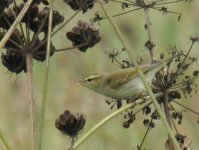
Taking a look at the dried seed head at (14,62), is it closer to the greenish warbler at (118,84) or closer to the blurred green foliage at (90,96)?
the greenish warbler at (118,84)

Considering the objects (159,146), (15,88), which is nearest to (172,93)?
(159,146)

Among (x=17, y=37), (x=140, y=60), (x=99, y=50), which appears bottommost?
(x=140, y=60)

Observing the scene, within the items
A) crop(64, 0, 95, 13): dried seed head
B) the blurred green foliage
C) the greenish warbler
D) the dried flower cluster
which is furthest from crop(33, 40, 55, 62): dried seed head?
the blurred green foliage

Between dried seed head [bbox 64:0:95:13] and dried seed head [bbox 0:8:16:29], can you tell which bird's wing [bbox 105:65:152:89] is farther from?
dried seed head [bbox 0:8:16:29]

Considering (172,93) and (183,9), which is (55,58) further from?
(172,93)

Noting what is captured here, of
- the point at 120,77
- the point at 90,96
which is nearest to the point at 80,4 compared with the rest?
the point at 120,77

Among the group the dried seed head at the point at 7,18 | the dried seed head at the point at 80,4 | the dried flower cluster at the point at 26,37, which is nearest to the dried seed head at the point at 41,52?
the dried flower cluster at the point at 26,37
